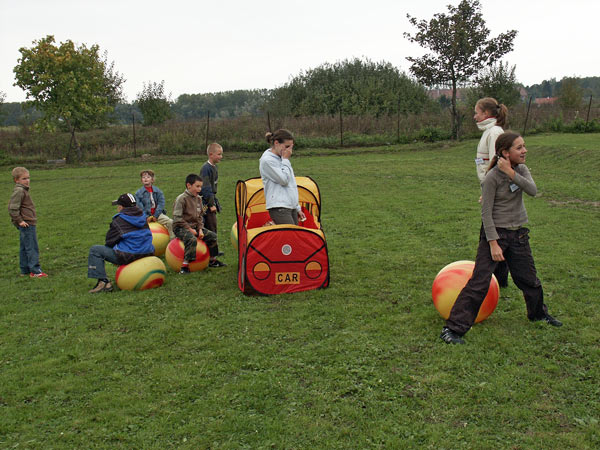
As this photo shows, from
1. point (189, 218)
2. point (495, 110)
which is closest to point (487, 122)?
point (495, 110)

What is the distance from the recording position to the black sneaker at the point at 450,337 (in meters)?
5.39

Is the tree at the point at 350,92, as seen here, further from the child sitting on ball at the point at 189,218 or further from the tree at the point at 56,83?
the child sitting on ball at the point at 189,218

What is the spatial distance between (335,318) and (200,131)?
30.8m

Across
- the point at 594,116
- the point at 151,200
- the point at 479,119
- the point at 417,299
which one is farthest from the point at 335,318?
the point at 594,116

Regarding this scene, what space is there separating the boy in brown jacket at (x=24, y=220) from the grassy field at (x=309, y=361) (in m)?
0.32

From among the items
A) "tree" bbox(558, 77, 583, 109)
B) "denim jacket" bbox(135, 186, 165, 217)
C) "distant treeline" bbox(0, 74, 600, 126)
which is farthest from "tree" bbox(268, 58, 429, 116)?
"denim jacket" bbox(135, 186, 165, 217)

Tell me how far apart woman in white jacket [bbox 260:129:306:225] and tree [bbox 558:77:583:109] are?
38386mm

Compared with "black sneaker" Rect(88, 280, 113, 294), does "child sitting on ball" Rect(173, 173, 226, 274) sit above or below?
above

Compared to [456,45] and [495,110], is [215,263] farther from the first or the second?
[456,45]

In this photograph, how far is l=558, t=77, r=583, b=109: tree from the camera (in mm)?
40281

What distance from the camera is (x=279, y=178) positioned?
23.4 ft

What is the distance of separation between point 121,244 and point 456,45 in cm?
2891

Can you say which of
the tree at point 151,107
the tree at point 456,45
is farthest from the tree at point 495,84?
the tree at point 151,107

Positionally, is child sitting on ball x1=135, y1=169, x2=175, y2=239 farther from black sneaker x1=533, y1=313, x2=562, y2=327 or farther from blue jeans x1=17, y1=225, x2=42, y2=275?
black sneaker x1=533, y1=313, x2=562, y2=327
